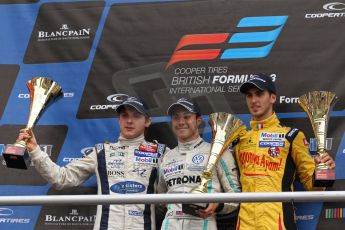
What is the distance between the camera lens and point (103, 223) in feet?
11.9

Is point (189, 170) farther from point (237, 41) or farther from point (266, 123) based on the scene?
point (237, 41)

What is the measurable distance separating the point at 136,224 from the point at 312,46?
144cm

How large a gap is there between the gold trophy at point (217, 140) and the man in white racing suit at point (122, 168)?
386mm

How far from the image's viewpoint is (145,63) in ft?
13.9

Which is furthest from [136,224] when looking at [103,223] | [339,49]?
[339,49]

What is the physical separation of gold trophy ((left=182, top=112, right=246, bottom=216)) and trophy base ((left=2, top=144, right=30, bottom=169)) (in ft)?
2.65

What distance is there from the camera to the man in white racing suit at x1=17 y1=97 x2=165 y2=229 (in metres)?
3.62

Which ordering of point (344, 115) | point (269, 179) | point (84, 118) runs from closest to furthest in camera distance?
point (269, 179)
point (344, 115)
point (84, 118)

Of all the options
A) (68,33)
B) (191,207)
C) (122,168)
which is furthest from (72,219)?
(68,33)

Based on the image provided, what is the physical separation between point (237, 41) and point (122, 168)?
1.05 metres

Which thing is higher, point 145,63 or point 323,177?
point 145,63

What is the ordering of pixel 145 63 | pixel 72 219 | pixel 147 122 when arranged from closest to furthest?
1. pixel 147 122
2. pixel 72 219
3. pixel 145 63

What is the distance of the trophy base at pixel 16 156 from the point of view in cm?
340

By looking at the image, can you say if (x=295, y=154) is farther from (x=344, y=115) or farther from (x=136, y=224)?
(x=136, y=224)
